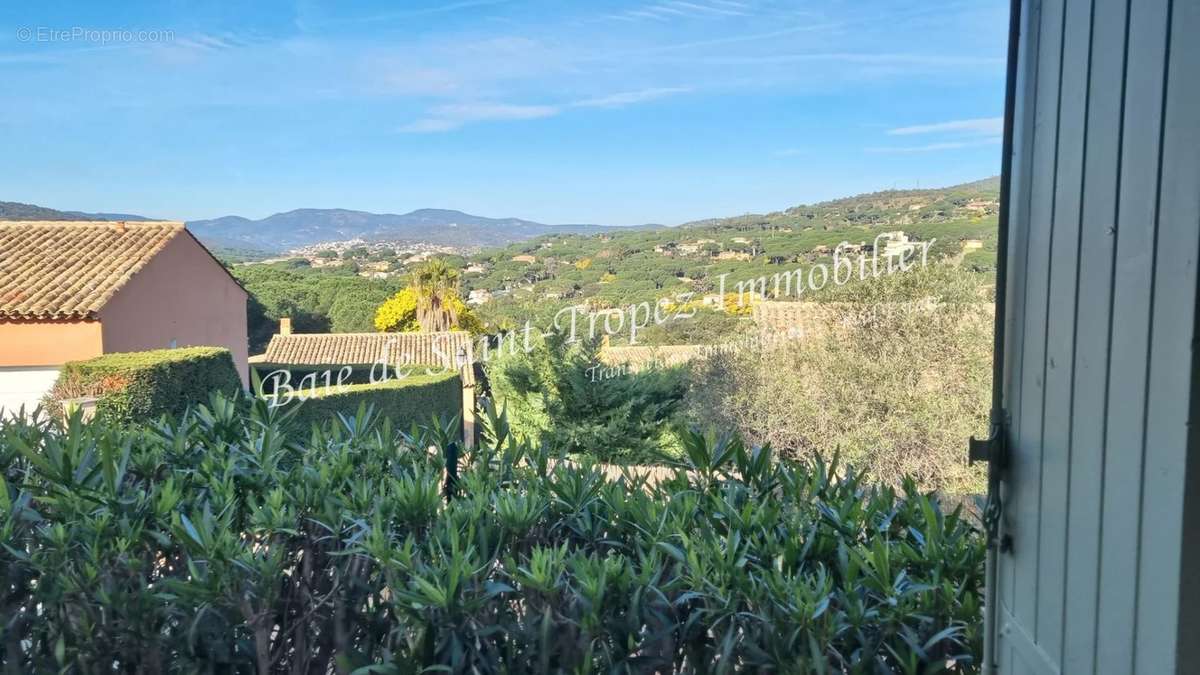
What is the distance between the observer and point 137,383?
31.1ft

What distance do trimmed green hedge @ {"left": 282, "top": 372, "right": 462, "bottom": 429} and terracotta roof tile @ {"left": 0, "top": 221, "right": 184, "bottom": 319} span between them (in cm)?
386

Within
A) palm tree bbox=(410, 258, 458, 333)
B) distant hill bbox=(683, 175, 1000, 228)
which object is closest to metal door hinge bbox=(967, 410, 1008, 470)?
distant hill bbox=(683, 175, 1000, 228)

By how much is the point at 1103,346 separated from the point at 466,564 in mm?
1163

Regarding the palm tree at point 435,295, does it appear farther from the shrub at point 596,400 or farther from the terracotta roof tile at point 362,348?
the shrub at point 596,400

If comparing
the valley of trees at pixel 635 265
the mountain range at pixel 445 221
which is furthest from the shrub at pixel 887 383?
the mountain range at pixel 445 221

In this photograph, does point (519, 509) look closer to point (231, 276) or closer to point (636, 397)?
point (636, 397)

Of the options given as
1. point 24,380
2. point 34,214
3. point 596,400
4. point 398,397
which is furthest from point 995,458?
point 34,214

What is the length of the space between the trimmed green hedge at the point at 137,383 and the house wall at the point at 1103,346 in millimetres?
9284

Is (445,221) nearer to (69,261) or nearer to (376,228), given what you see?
(376,228)

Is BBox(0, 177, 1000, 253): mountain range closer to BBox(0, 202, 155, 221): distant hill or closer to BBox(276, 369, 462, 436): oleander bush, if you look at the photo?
BBox(0, 202, 155, 221): distant hill

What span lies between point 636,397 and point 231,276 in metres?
11.5

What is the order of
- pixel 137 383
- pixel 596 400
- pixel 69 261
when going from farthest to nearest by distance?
pixel 69 261
pixel 596 400
pixel 137 383

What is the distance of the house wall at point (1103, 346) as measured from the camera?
2.07ft

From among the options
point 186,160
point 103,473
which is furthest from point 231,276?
point 186,160
